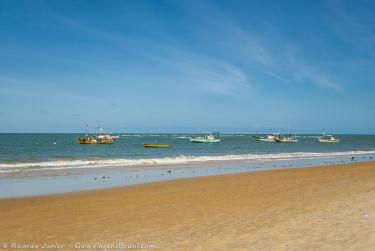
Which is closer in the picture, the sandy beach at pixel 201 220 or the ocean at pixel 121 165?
the sandy beach at pixel 201 220

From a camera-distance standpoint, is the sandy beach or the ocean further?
the ocean

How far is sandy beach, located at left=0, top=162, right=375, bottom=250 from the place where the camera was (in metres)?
7.11

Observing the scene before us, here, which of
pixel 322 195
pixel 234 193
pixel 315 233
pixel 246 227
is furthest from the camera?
pixel 234 193

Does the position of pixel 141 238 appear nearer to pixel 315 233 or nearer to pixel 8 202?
pixel 315 233

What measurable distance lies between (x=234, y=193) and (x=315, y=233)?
694 centimetres

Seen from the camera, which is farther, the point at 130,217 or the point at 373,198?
the point at 373,198

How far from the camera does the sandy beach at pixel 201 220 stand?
7109 millimetres

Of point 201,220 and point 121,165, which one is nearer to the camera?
point 201,220

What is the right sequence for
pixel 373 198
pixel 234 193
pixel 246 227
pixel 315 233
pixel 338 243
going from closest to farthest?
pixel 338 243, pixel 315 233, pixel 246 227, pixel 373 198, pixel 234 193

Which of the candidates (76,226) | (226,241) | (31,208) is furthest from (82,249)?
(31,208)

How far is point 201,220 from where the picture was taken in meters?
9.20

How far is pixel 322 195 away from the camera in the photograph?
41.0 ft

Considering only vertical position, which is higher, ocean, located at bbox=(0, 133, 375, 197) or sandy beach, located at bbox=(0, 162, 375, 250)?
sandy beach, located at bbox=(0, 162, 375, 250)

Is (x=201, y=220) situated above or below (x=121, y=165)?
above
